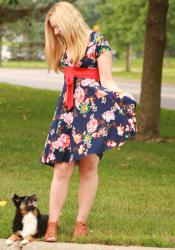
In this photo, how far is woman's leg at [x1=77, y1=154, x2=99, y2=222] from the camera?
6.40 m

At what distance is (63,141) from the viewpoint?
6301 millimetres

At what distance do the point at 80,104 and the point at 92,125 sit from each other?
19 cm

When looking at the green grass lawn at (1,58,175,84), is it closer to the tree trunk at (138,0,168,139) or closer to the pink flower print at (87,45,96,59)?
the tree trunk at (138,0,168,139)

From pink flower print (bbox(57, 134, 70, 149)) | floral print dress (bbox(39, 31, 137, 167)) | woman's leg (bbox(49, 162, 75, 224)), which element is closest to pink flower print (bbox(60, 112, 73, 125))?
floral print dress (bbox(39, 31, 137, 167))

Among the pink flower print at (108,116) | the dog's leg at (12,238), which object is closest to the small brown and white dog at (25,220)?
the dog's leg at (12,238)

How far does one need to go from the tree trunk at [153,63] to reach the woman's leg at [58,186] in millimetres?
8419

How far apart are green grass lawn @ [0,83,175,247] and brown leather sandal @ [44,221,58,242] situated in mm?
84

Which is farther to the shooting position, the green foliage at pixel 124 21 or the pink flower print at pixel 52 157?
→ the green foliage at pixel 124 21

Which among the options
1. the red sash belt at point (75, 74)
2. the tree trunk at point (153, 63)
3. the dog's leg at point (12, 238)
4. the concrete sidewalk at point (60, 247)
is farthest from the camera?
the tree trunk at point (153, 63)

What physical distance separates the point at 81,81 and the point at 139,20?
4335 centimetres

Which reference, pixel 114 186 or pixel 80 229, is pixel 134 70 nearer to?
pixel 114 186

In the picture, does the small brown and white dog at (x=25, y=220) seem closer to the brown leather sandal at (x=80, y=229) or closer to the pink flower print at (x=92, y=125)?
the brown leather sandal at (x=80, y=229)

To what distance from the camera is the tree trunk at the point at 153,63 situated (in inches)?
572

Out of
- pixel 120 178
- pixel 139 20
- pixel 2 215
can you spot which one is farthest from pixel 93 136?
pixel 139 20
